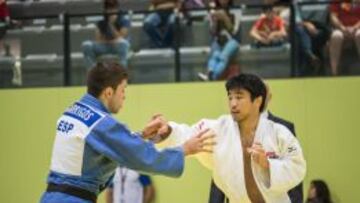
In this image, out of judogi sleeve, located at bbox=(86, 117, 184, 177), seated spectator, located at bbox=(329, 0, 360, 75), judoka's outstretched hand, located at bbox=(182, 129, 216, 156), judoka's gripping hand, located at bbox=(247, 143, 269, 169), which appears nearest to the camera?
judogi sleeve, located at bbox=(86, 117, 184, 177)

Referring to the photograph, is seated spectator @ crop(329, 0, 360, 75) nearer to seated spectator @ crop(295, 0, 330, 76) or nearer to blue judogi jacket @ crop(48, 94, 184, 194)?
seated spectator @ crop(295, 0, 330, 76)

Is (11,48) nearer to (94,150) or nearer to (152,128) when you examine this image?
(152,128)

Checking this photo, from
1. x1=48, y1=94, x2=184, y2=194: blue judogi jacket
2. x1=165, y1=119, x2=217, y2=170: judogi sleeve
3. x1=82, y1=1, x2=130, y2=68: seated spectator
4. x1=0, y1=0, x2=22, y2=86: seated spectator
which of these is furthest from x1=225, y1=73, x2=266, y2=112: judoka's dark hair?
x1=0, y1=0, x2=22, y2=86: seated spectator

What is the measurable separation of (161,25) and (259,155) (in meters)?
4.39

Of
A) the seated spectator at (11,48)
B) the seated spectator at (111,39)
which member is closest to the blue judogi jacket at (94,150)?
the seated spectator at (111,39)

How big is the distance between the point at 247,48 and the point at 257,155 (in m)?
3.92

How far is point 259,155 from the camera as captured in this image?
479cm

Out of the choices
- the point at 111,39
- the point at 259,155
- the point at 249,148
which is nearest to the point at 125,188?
the point at 111,39

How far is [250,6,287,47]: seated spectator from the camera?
854cm

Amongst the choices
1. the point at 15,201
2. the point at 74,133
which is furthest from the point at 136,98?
the point at 74,133

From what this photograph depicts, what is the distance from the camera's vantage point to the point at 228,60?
8742 mm

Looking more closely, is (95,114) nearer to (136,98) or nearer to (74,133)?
(74,133)

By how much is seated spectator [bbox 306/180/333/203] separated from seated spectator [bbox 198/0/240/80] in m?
1.51

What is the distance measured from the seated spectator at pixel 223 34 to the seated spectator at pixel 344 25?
0.97 metres
